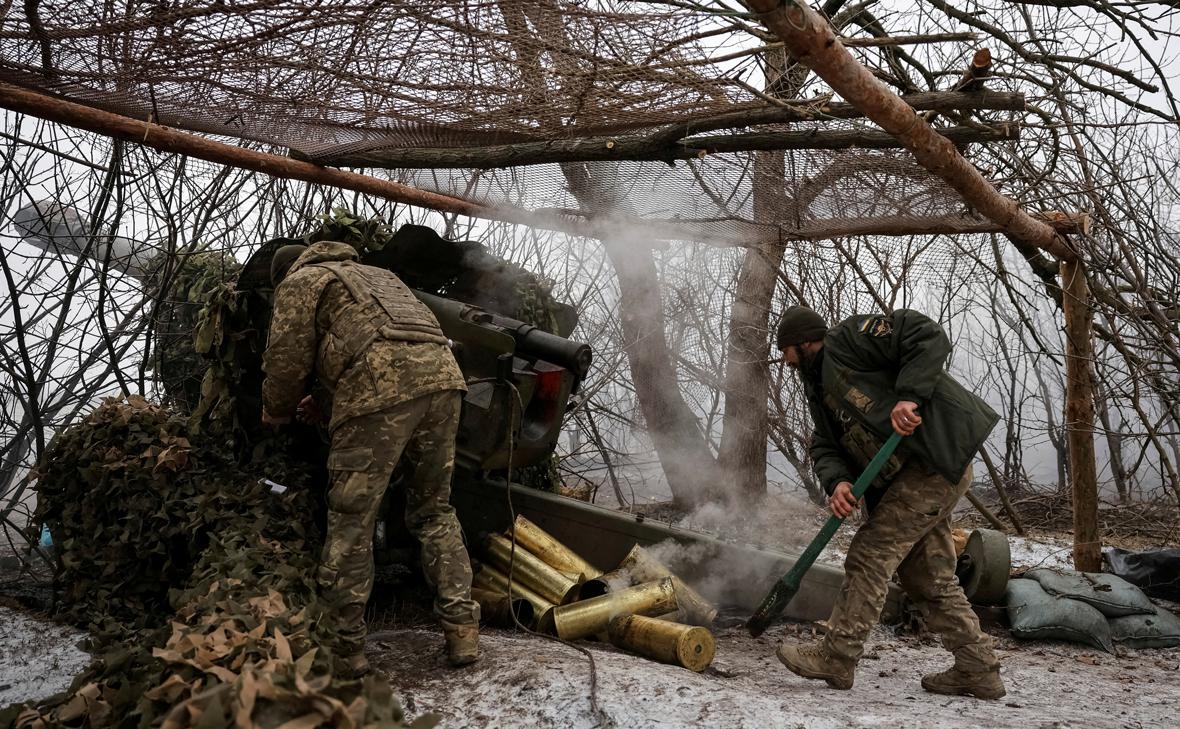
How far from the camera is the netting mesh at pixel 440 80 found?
12.1ft

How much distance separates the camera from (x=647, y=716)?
3.12m

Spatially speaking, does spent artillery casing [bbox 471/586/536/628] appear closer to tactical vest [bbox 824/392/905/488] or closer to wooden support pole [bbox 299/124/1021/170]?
tactical vest [bbox 824/392/905/488]

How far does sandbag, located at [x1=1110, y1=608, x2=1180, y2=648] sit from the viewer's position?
16.6 ft

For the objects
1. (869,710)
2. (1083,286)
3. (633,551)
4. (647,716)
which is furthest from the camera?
(1083,286)

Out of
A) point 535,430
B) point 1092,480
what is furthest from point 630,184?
point 1092,480

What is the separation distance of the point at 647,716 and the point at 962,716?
50.8 inches

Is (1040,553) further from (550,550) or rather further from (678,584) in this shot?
(550,550)

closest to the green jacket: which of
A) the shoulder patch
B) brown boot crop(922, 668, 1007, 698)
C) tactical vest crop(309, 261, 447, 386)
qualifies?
the shoulder patch

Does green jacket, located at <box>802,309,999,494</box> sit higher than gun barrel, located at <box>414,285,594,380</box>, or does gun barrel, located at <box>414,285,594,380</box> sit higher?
gun barrel, located at <box>414,285,594,380</box>

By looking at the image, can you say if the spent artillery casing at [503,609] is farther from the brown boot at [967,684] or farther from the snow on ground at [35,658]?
the brown boot at [967,684]

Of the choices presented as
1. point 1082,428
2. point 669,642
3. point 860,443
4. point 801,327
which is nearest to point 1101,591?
point 1082,428

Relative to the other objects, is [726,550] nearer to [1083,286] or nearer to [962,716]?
[962,716]

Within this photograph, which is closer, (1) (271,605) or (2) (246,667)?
(2) (246,667)

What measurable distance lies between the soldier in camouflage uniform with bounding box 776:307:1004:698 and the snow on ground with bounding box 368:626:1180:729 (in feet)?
0.52
